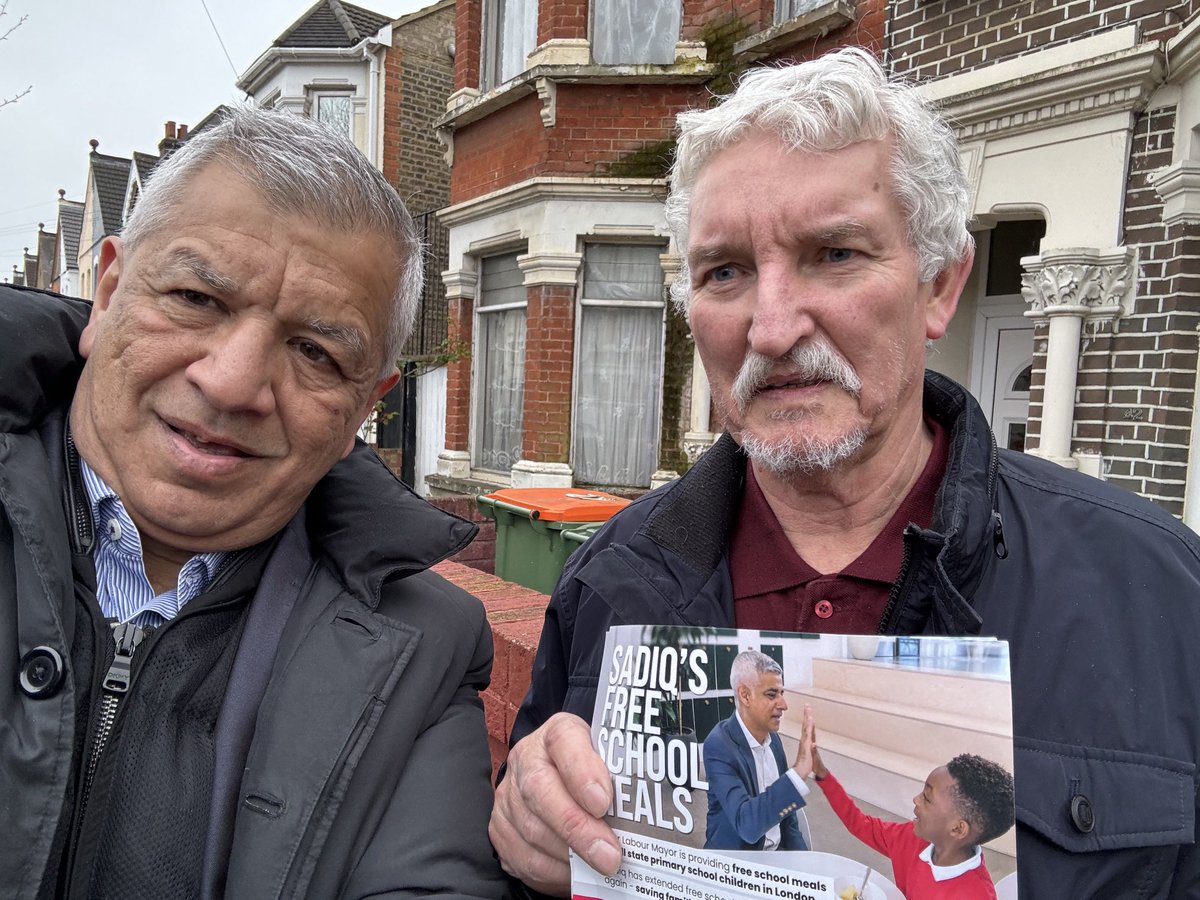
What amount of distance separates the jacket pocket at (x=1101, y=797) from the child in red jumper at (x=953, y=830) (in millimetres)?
210

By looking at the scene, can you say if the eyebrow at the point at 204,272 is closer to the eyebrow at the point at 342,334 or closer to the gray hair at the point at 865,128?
the eyebrow at the point at 342,334

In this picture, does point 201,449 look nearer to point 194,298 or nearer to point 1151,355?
point 194,298

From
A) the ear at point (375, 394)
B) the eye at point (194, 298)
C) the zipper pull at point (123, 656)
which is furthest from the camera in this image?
the ear at point (375, 394)

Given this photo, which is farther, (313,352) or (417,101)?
(417,101)

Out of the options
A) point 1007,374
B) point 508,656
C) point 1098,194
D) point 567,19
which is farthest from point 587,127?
point 508,656

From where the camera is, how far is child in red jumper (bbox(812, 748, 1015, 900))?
98 cm

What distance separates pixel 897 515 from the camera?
4.93 ft

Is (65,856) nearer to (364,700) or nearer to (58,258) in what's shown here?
(364,700)

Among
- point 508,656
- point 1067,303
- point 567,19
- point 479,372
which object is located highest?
point 567,19

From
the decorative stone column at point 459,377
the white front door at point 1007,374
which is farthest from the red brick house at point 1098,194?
the decorative stone column at point 459,377

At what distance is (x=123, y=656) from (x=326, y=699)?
0.35 meters

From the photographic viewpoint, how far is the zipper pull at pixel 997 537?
51.9 inches

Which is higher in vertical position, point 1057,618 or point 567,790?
point 1057,618

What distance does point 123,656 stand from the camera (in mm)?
1399
